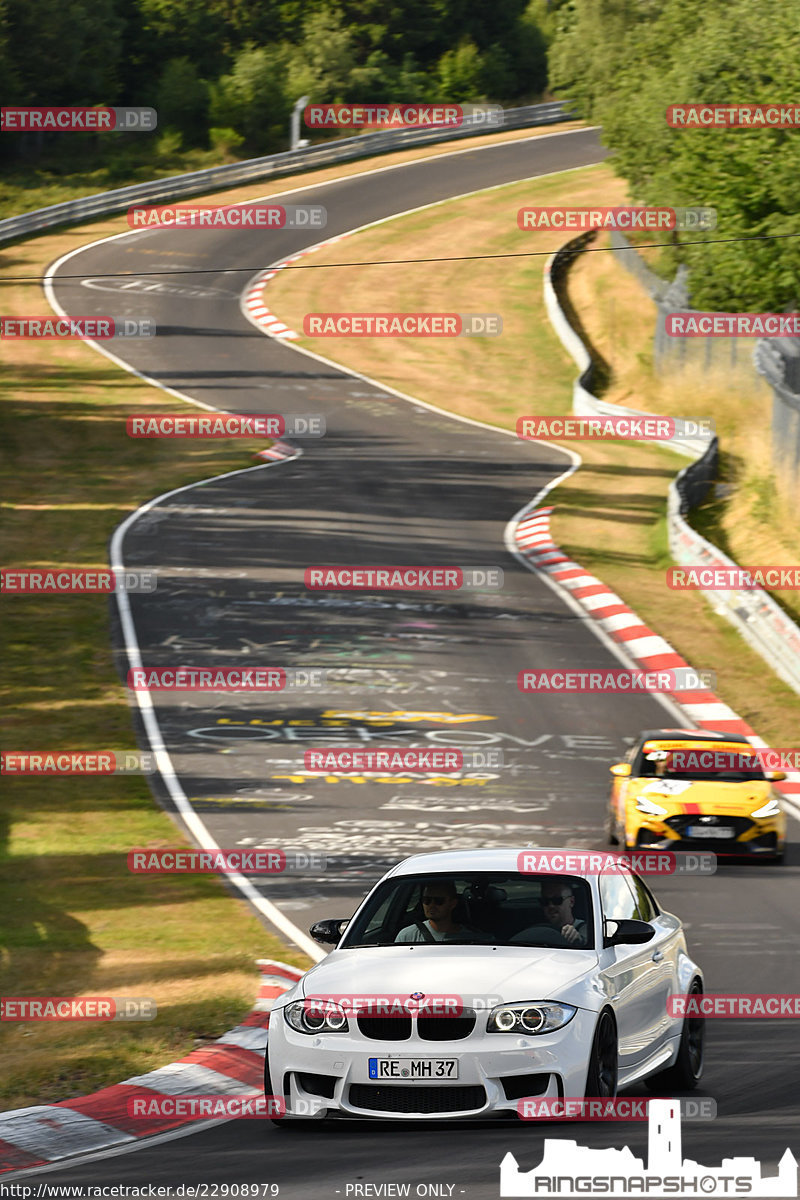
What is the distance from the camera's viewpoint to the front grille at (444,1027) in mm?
8625

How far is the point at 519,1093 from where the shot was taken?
855cm

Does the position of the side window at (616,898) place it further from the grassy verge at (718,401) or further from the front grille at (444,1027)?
the grassy verge at (718,401)

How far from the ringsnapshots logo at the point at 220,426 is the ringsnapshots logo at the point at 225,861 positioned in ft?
88.4

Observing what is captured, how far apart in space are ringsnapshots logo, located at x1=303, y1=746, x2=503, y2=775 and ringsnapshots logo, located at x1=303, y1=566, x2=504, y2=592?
8.63 m

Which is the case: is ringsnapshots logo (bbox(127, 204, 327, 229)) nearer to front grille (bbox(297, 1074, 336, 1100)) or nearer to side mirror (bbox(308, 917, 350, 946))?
side mirror (bbox(308, 917, 350, 946))

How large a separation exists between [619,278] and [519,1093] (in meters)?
54.3

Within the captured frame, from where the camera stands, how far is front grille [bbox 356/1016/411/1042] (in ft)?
28.4

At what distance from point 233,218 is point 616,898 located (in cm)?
6034

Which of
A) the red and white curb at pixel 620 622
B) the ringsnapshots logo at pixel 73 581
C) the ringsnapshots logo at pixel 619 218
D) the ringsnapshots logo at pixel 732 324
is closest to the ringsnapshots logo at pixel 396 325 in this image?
the ringsnapshots logo at pixel 619 218

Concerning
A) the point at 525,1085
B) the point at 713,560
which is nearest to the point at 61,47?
the point at 713,560

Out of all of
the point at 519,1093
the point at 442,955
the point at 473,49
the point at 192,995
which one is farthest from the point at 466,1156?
the point at 473,49

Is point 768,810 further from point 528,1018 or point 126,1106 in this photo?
point 528,1018

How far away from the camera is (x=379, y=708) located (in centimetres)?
2475

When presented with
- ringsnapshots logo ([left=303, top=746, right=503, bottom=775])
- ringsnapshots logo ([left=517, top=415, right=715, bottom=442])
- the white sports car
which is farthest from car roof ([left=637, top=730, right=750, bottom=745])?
ringsnapshots logo ([left=517, top=415, right=715, bottom=442])
